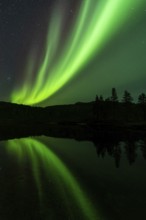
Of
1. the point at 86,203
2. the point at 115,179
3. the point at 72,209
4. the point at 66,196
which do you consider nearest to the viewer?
the point at 72,209

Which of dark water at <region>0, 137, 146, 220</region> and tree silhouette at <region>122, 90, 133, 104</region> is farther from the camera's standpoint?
tree silhouette at <region>122, 90, 133, 104</region>

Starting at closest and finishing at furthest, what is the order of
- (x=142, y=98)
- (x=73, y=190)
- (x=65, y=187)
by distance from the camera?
(x=73, y=190) → (x=65, y=187) → (x=142, y=98)

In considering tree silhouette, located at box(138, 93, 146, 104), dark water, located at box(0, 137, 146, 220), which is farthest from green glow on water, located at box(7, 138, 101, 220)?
tree silhouette, located at box(138, 93, 146, 104)

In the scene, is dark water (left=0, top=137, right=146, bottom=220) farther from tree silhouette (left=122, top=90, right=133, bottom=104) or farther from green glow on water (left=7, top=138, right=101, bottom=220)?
tree silhouette (left=122, top=90, right=133, bottom=104)

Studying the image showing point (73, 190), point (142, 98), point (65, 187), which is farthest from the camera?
point (142, 98)

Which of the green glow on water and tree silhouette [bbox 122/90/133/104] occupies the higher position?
tree silhouette [bbox 122/90/133/104]

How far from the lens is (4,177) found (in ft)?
43.4

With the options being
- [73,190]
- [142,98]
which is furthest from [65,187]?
[142,98]

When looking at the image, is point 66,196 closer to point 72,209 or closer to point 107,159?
point 72,209

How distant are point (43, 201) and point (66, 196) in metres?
1.04

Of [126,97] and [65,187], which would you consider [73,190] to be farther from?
[126,97]

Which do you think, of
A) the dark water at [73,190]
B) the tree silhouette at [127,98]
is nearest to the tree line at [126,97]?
the tree silhouette at [127,98]

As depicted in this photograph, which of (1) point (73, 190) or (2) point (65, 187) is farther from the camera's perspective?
(2) point (65, 187)

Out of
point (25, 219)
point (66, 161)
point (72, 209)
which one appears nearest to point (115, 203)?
point (72, 209)
